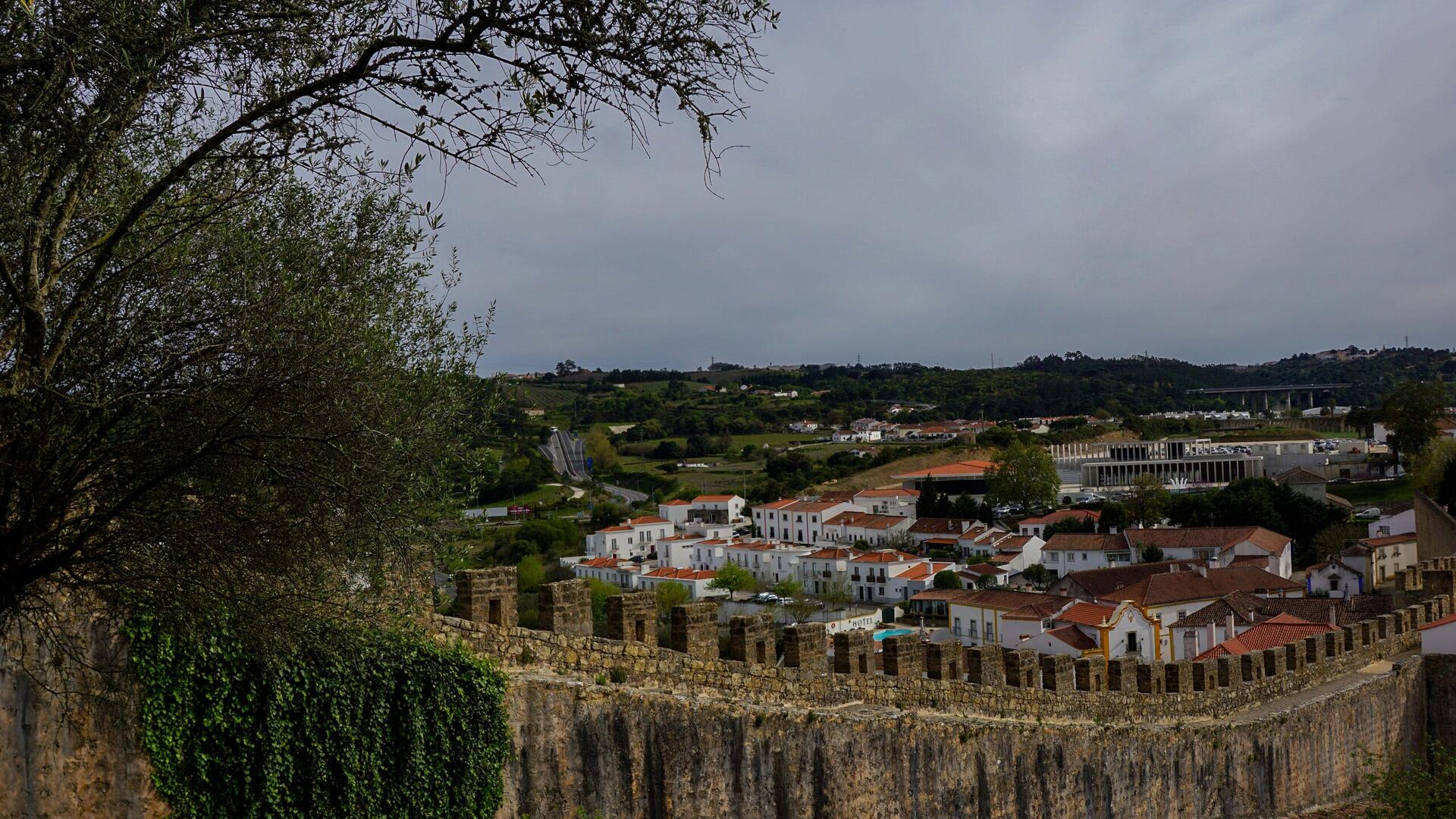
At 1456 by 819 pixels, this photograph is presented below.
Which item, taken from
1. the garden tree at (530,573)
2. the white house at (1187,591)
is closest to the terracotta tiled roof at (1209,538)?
the white house at (1187,591)

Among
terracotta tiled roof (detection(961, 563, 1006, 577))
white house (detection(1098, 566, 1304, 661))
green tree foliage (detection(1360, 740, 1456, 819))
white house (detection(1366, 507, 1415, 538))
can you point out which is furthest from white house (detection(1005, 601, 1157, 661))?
white house (detection(1366, 507, 1415, 538))

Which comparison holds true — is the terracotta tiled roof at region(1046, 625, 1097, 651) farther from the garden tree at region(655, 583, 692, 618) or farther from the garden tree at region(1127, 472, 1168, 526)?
the garden tree at region(1127, 472, 1168, 526)

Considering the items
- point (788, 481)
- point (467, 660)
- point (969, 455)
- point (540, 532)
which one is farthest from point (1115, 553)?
point (467, 660)

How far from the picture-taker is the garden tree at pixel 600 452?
8019 centimetres

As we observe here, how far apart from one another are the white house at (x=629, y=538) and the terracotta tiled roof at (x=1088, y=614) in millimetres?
23591

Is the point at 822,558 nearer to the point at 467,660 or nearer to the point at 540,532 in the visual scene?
the point at 540,532

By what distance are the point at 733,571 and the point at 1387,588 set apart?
26060mm

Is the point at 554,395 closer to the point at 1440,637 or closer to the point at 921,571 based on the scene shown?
the point at 921,571

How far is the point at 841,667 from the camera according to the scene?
10625mm

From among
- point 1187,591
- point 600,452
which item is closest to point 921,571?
point 1187,591

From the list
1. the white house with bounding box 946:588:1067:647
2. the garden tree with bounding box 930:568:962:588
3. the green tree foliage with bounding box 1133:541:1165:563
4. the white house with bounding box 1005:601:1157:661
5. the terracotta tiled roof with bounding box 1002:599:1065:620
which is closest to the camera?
the white house with bounding box 1005:601:1157:661

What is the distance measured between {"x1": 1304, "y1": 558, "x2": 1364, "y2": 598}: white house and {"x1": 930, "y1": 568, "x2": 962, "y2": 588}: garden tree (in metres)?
13.3

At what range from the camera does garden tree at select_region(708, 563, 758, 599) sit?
4962cm

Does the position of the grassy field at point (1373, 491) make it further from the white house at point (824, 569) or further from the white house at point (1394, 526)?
the white house at point (824, 569)
